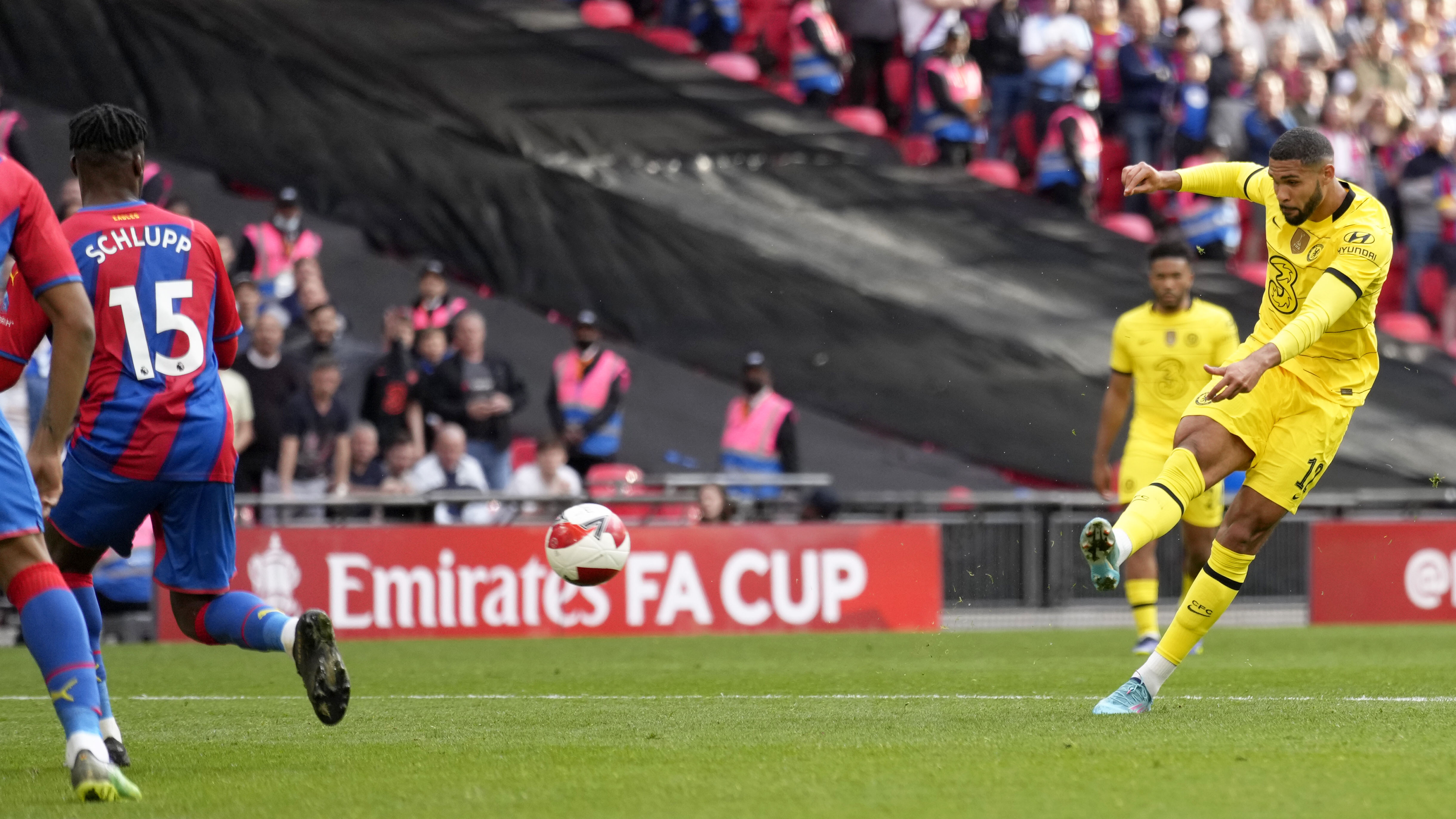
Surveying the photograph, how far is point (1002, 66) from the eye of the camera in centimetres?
1877

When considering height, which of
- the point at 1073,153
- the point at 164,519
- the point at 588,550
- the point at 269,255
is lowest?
the point at 588,550

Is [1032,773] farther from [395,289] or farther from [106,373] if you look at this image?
[395,289]

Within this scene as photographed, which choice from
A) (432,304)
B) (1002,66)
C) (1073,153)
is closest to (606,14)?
(1002,66)

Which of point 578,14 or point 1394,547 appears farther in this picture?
point 578,14

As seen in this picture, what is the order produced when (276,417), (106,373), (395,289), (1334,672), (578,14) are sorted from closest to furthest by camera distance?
(106,373) → (1334,672) → (276,417) → (395,289) → (578,14)

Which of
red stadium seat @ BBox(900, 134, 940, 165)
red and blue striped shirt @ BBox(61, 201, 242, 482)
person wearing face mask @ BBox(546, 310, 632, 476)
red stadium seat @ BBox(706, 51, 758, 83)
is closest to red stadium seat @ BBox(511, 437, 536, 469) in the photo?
person wearing face mask @ BBox(546, 310, 632, 476)

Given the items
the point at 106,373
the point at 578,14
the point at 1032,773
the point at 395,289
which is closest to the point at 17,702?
the point at 106,373

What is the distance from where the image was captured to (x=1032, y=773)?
5.54 m

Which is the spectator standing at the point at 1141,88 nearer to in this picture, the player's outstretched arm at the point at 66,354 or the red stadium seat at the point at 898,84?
the red stadium seat at the point at 898,84

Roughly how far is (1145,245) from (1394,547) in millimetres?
4108

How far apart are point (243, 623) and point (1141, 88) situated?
14.0m

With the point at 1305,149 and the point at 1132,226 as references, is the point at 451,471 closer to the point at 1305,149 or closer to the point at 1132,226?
the point at 1132,226

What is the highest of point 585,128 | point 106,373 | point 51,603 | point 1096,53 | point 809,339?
point 1096,53

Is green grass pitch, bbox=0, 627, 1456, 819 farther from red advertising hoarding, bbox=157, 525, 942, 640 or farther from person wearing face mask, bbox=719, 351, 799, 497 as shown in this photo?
person wearing face mask, bbox=719, 351, 799, 497
